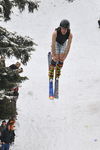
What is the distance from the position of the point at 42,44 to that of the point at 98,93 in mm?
11737

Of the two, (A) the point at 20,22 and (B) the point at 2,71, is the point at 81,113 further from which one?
(A) the point at 20,22

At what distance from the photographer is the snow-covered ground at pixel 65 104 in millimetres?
12508

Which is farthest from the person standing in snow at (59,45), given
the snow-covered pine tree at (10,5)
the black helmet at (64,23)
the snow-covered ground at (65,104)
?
the snow-covered ground at (65,104)

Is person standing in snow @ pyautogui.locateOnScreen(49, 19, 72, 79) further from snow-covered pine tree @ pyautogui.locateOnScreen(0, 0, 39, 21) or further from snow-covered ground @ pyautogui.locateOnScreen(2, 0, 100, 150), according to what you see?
snow-covered ground @ pyautogui.locateOnScreen(2, 0, 100, 150)

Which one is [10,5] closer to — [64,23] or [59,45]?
[64,23]

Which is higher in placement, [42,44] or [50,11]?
[50,11]

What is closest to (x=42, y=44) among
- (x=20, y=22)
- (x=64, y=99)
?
(x=20, y=22)

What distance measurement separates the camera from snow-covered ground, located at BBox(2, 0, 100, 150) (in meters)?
12.5

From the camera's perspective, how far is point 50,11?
3372 cm

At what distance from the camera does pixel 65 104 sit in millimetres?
15188

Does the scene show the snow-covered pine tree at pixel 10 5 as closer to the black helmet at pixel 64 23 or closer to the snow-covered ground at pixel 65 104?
the black helmet at pixel 64 23

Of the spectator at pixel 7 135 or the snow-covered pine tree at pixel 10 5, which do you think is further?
the spectator at pixel 7 135

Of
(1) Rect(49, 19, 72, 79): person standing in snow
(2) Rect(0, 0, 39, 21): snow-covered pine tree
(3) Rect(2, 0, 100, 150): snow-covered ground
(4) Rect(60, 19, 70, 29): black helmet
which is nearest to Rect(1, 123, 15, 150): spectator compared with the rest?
(3) Rect(2, 0, 100, 150): snow-covered ground

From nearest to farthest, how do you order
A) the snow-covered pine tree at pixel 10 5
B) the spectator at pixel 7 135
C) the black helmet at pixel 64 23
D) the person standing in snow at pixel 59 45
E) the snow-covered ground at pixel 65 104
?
the snow-covered pine tree at pixel 10 5 → the black helmet at pixel 64 23 → the spectator at pixel 7 135 → the person standing in snow at pixel 59 45 → the snow-covered ground at pixel 65 104
